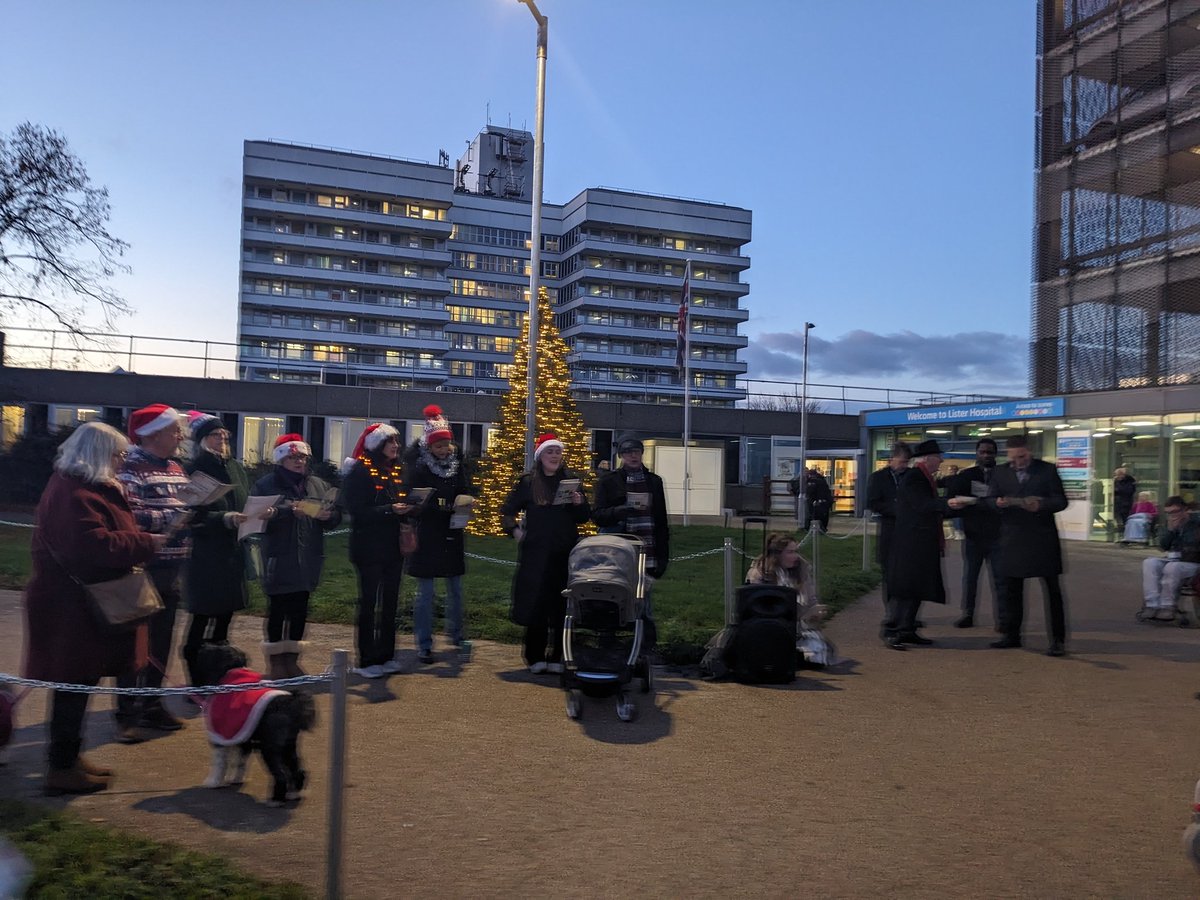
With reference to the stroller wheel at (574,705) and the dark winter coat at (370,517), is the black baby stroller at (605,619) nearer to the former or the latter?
the stroller wheel at (574,705)

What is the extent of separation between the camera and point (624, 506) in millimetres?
8469

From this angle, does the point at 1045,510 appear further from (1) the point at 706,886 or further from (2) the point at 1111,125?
(2) the point at 1111,125

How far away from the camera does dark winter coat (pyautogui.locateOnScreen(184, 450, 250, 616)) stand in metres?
6.47

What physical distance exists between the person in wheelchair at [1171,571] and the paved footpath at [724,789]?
317 cm

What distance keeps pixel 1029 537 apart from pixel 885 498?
159cm

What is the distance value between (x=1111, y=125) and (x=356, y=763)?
30.0 meters

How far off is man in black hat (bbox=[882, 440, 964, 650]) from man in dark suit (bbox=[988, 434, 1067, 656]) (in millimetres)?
534

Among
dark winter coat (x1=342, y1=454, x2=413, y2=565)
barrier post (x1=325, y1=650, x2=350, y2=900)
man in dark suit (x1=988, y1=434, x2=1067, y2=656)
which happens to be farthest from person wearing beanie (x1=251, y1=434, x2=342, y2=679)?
man in dark suit (x1=988, y1=434, x2=1067, y2=656)

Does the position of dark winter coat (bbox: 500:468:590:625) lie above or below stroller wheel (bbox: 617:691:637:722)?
above

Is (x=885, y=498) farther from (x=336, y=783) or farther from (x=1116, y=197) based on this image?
(x=1116, y=197)

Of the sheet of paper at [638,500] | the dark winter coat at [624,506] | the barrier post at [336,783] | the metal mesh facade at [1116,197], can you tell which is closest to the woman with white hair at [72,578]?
the barrier post at [336,783]

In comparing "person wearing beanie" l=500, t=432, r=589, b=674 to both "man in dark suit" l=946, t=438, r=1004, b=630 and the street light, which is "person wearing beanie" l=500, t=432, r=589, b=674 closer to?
"man in dark suit" l=946, t=438, r=1004, b=630

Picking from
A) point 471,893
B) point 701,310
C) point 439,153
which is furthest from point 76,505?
point 439,153

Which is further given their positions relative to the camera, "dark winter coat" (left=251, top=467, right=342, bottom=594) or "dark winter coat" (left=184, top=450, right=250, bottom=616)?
"dark winter coat" (left=251, top=467, right=342, bottom=594)
